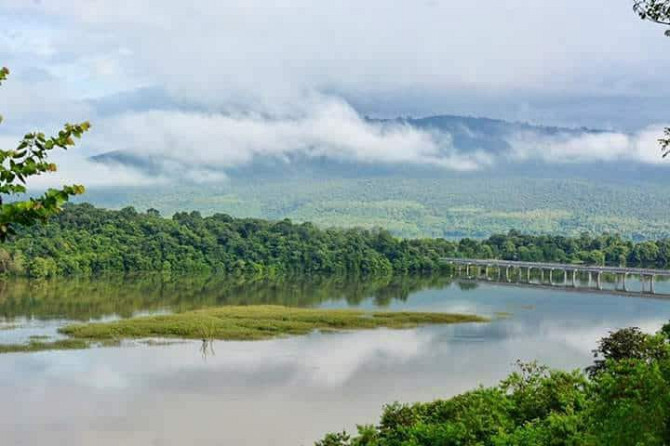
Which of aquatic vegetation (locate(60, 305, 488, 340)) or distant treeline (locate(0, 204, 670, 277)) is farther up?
distant treeline (locate(0, 204, 670, 277))

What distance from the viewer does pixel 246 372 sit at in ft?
95.0

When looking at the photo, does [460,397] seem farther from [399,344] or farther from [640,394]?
[399,344]

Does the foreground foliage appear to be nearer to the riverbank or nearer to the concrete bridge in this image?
the riverbank

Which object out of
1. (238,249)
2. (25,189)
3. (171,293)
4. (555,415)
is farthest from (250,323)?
(238,249)

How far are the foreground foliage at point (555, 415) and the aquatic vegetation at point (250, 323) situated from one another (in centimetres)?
2287

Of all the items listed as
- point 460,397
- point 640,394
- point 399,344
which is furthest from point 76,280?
point 640,394

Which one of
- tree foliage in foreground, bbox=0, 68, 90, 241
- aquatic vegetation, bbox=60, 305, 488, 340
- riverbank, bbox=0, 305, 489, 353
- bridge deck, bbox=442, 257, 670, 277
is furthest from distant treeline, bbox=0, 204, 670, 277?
tree foliage in foreground, bbox=0, 68, 90, 241

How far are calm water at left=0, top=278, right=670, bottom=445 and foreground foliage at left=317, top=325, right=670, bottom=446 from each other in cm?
824

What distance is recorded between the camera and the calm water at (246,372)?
22172 mm

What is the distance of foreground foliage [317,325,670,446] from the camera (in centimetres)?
821

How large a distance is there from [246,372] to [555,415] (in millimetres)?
19029

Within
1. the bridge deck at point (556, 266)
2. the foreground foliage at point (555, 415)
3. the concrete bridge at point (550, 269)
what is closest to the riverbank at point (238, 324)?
the foreground foliage at point (555, 415)

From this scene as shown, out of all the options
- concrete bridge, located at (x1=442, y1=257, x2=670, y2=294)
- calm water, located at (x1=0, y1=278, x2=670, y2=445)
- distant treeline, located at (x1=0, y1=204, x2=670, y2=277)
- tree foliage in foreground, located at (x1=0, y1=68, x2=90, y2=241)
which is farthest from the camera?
distant treeline, located at (x1=0, y1=204, x2=670, y2=277)

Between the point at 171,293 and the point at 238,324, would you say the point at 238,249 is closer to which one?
the point at 171,293
